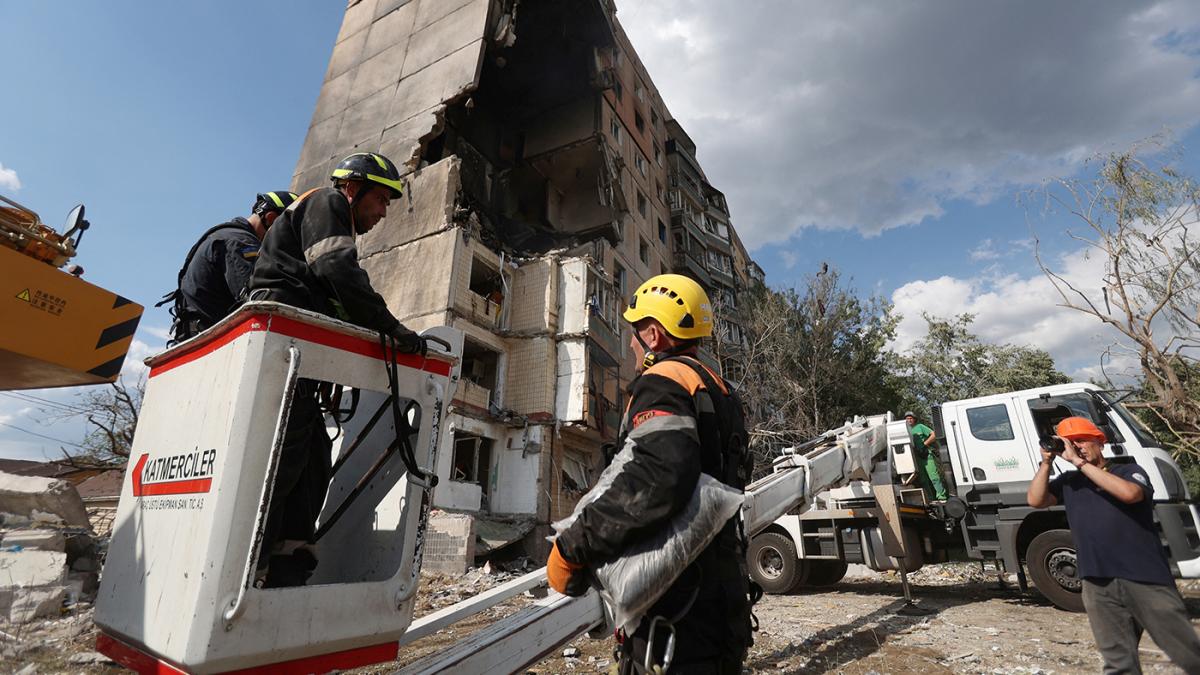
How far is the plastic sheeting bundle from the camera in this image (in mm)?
1652

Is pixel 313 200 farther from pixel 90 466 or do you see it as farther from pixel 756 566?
pixel 90 466

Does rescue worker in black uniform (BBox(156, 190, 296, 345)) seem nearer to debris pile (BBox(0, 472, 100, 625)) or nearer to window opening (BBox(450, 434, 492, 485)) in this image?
debris pile (BBox(0, 472, 100, 625))

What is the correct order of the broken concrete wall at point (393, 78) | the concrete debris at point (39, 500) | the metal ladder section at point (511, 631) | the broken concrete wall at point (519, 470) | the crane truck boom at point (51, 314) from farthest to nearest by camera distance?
1. the broken concrete wall at point (393, 78)
2. the broken concrete wall at point (519, 470)
3. the concrete debris at point (39, 500)
4. the crane truck boom at point (51, 314)
5. the metal ladder section at point (511, 631)

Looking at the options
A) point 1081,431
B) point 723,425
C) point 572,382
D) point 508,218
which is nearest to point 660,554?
point 723,425

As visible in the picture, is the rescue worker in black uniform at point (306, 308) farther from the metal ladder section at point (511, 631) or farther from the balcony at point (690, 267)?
the balcony at point (690, 267)

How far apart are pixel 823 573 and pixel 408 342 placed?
359 inches

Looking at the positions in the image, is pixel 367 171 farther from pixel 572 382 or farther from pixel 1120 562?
pixel 572 382

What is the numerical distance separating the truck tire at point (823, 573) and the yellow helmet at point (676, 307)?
8.21 metres

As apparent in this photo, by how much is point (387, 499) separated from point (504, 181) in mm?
21810

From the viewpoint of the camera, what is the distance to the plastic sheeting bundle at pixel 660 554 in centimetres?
165

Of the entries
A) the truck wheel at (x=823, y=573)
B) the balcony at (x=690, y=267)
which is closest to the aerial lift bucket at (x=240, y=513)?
the truck wheel at (x=823, y=573)

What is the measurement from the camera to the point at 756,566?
8766 mm

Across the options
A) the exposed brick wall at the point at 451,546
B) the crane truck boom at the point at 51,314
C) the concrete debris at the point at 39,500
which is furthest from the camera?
the exposed brick wall at the point at 451,546

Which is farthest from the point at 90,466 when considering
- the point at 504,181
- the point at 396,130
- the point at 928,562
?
the point at 928,562
